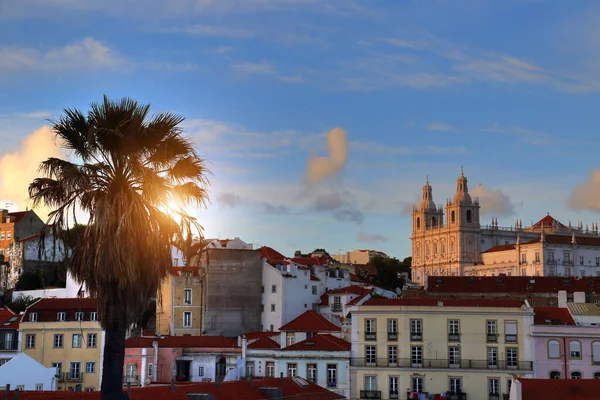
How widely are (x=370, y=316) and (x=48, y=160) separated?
152 feet

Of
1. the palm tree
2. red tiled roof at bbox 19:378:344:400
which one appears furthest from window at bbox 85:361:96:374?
the palm tree

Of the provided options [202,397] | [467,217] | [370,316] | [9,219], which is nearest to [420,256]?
[467,217]

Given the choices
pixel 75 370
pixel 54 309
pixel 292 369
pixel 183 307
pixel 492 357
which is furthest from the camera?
pixel 183 307

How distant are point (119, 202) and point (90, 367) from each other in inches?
2016

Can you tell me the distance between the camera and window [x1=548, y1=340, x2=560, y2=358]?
5931cm

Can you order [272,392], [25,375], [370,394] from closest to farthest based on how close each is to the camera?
[272,392] < [25,375] < [370,394]

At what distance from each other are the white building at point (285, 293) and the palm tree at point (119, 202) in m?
66.2

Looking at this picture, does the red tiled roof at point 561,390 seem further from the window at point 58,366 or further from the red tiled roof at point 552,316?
the window at point 58,366

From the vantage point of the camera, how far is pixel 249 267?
285ft

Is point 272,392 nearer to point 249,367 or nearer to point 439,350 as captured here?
point 439,350

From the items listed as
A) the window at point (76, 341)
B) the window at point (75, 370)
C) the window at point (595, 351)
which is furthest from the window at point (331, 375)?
the window at point (76, 341)

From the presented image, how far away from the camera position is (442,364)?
5997 centimetres

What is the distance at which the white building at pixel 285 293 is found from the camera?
3317 inches

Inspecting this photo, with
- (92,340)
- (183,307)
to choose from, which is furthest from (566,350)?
(183,307)
